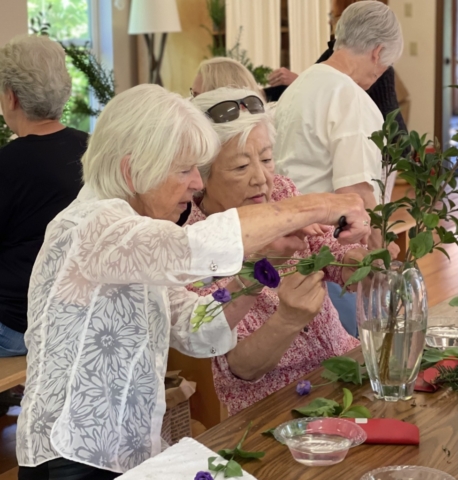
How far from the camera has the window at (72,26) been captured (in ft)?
19.8

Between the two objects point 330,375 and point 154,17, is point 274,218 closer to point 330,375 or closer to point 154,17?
point 330,375

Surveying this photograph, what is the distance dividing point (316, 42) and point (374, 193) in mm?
4070

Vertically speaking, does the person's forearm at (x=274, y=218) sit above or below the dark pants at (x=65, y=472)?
above

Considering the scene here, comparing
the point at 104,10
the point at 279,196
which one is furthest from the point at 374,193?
the point at 104,10

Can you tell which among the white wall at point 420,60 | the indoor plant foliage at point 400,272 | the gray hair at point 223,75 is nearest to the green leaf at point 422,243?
the indoor plant foliage at point 400,272

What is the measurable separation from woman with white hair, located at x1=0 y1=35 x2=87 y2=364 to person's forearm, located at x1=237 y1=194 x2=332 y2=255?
1.48 meters

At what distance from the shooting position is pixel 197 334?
179 cm

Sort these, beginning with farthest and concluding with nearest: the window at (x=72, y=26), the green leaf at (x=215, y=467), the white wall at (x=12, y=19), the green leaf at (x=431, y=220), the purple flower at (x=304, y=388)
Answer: the window at (x=72, y=26) → the white wall at (x=12, y=19) → the purple flower at (x=304, y=388) → the green leaf at (x=431, y=220) → the green leaf at (x=215, y=467)

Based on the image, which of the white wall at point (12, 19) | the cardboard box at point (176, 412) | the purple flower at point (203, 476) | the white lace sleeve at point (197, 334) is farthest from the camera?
the white wall at point (12, 19)

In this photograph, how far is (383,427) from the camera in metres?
1.47

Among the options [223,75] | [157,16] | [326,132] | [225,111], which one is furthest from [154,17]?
[225,111]

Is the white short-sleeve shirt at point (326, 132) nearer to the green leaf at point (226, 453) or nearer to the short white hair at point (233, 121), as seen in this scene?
the short white hair at point (233, 121)

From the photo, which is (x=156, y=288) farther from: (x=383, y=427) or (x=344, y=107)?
Result: (x=344, y=107)

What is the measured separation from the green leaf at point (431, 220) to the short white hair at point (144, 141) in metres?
0.47
